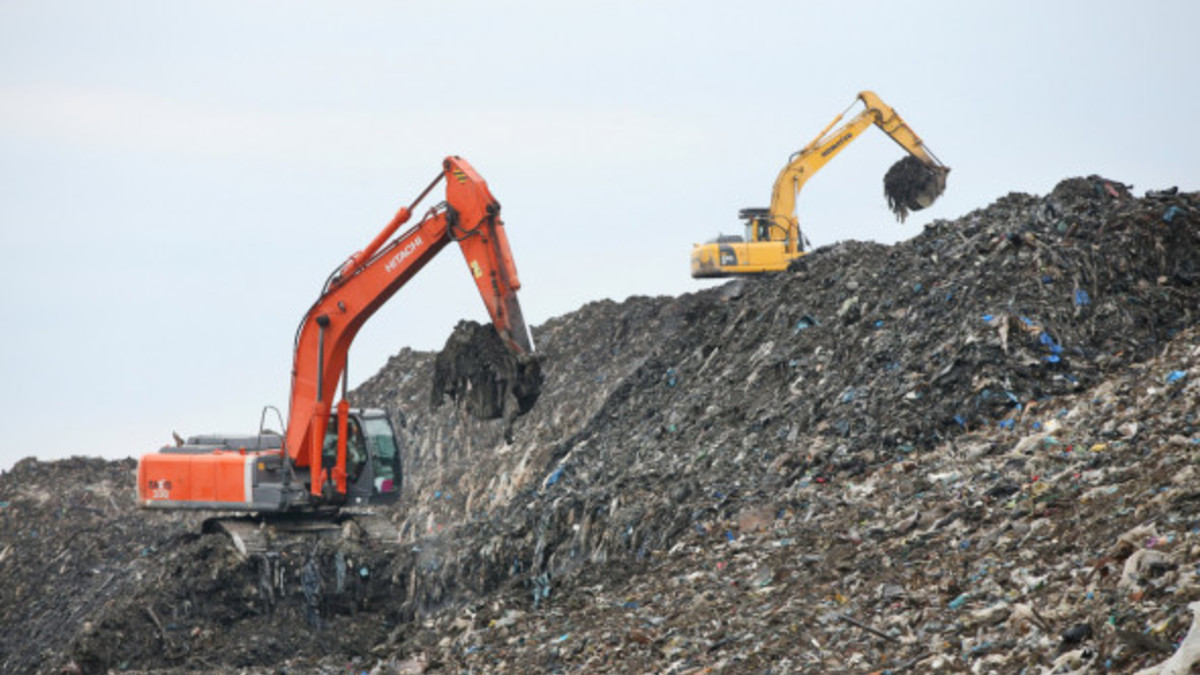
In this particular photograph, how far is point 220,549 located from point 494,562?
387 centimetres

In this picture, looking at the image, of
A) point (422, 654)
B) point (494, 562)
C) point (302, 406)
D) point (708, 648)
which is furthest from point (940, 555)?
point (302, 406)

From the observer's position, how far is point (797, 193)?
27766 millimetres

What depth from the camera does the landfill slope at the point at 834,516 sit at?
859 centimetres

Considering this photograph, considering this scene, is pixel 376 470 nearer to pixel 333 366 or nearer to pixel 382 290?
pixel 333 366

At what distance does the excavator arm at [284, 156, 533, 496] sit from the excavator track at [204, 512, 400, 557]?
0.77 metres

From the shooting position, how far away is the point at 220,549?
57.3 feet

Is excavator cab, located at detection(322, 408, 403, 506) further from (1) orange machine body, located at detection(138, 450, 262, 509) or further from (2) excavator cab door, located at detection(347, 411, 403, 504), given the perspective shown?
(1) orange machine body, located at detection(138, 450, 262, 509)

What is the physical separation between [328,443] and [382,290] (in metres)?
2.27

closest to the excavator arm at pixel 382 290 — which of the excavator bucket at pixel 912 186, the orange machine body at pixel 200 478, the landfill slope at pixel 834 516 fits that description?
the orange machine body at pixel 200 478

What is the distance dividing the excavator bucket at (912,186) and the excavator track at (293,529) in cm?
1215

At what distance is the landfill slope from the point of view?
859 centimetres

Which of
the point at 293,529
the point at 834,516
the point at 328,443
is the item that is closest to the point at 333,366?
the point at 328,443

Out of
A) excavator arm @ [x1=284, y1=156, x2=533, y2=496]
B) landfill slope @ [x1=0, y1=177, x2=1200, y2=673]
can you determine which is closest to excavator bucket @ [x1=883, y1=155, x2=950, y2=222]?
landfill slope @ [x1=0, y1=177, x2=1200, y2=673]

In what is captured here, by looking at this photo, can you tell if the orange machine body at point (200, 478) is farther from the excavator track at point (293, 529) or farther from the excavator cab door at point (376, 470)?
the excavator cab door at point (376, 470)
